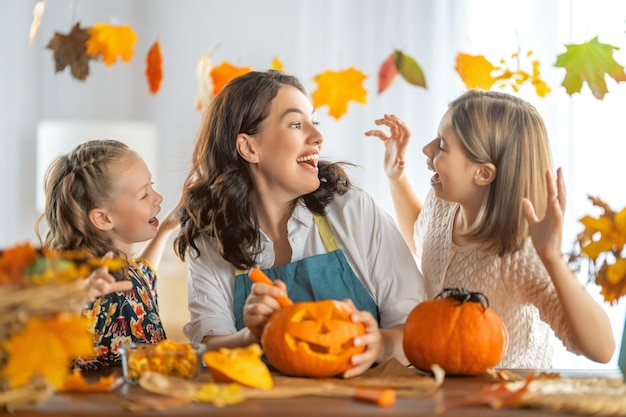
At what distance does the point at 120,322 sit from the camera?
170cm

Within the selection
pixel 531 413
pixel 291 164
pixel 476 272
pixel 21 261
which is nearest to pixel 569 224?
pixel 476 272

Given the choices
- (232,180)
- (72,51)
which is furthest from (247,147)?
(72,51)

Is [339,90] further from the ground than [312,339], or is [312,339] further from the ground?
[339,90]

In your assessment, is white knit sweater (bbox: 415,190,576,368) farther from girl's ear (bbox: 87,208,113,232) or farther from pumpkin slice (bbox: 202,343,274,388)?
girl's ear (bbox: 87,208,113,232)

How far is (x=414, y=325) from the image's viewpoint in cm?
127

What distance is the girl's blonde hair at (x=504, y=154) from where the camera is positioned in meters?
1.74

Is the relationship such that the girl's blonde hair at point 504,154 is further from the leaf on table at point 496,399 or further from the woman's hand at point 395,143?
the leaf on table at point 496,399

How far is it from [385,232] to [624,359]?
0.61 meters

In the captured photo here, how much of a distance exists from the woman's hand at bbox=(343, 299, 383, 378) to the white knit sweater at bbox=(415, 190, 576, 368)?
41cm

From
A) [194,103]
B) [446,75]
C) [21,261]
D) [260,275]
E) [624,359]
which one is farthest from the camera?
[194,103]

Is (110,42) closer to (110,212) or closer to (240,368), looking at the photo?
(110,212)

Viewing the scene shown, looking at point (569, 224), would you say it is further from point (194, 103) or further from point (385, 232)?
point (194, 103)

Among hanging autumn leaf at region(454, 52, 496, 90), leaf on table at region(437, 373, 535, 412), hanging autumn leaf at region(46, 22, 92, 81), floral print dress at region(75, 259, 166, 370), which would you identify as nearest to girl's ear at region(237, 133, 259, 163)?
floral print dress at region(75, 259, 166, 370)

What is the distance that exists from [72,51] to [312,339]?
8.31 feet
